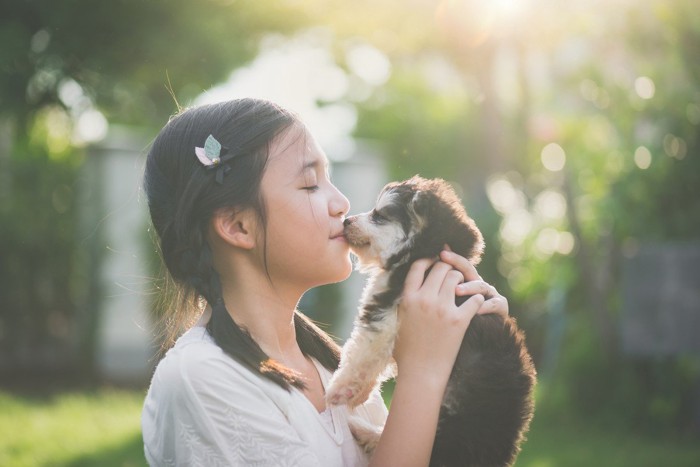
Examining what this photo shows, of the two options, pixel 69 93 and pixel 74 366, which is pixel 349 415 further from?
pixel 74 366

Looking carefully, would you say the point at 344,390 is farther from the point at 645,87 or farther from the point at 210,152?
the point at 645,87

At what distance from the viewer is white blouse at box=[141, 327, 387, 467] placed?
2.13 meters

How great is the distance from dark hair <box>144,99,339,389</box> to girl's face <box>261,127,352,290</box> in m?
0.04

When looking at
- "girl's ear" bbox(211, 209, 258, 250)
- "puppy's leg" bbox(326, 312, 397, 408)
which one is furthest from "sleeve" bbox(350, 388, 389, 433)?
"girl's ear" bbox(211, 209, 258, 250)

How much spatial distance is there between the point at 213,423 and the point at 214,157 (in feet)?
2.71

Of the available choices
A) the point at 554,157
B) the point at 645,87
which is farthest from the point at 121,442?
the point at 645,87

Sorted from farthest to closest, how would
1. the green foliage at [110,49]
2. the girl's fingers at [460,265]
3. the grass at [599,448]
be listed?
the grass at [599,448], the green foliage at [110,49], the girl's fingers at [460,265]

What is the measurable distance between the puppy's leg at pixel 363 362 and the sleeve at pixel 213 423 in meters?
0.38

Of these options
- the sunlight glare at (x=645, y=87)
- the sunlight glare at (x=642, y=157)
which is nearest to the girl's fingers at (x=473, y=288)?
the sunlight glare at (x=642, y=157)

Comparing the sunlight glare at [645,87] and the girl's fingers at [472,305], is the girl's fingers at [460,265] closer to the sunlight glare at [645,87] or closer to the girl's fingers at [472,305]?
the girl's fingers at [472,305]

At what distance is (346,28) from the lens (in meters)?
9.29

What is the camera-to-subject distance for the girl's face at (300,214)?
8.08 feet

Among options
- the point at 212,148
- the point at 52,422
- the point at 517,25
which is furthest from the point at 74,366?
the point at 212,148

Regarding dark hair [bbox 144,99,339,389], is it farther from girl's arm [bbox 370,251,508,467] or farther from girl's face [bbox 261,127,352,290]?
girl's arm [bbox 370,251,508,467]
